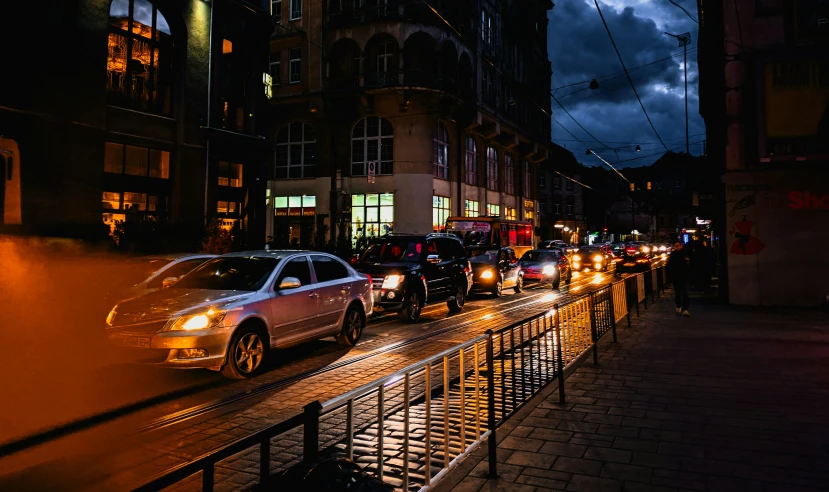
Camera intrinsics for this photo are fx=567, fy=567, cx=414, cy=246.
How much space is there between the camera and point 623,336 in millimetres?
11500

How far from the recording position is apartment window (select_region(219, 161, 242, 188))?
24406 mm

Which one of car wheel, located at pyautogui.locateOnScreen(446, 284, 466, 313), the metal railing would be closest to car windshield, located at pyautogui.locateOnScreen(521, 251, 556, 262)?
car wheel, located at pyautogui.locateOnScreen(446, 284, 466, 313)

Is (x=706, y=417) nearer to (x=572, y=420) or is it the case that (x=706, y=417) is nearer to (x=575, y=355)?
(x=572, y=420)

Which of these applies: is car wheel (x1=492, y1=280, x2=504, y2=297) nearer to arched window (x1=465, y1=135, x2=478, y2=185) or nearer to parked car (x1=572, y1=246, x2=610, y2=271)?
parked car (x1=572, y1=246, x2=610, y2=271)

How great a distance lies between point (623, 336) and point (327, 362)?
616cm

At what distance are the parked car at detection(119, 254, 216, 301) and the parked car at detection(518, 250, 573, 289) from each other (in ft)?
57.1

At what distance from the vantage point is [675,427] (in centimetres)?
554

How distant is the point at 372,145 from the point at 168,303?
3075cm

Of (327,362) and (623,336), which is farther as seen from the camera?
(623,336)

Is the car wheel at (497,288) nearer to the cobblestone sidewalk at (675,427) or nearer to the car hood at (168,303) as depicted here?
the cobblestone sidewalk at (675,427)

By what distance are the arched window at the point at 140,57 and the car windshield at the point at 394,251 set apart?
11.4 m

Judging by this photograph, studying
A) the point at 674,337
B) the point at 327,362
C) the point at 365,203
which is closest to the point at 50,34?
the point at 327,362

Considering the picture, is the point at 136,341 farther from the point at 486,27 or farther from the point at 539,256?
the point at 486,27

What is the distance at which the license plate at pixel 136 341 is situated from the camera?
7160 mm
